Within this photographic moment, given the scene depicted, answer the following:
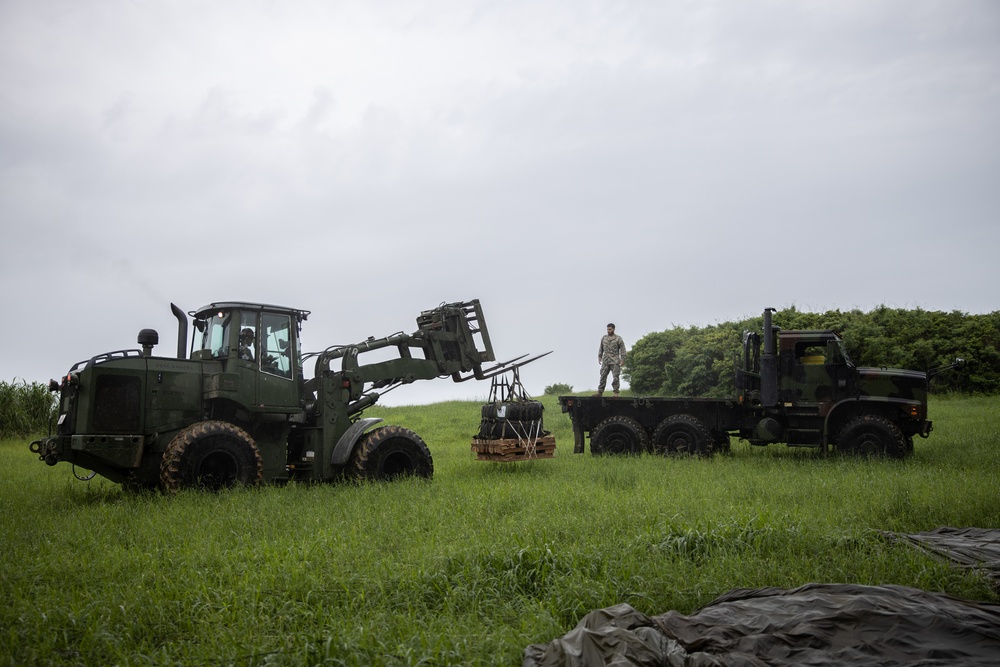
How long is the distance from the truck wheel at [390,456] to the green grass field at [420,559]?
60 cm

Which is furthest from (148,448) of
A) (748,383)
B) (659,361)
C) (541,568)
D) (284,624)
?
(659,361)

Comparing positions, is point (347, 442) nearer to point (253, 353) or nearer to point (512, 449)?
point (253, 353)

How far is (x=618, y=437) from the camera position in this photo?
15.9 m

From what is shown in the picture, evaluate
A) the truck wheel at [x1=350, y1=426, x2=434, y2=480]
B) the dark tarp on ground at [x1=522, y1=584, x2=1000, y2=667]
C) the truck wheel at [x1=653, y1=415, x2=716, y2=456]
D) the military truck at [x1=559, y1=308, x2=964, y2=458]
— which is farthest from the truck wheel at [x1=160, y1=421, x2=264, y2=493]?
the truck wheel at [x1=653, y1=415, x2=716, y2=456]

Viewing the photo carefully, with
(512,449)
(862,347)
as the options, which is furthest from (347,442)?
Answer: (862,347)

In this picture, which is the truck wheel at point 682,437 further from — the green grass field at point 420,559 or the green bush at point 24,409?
the green bush at point 24,409

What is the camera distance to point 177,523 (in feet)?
27.6

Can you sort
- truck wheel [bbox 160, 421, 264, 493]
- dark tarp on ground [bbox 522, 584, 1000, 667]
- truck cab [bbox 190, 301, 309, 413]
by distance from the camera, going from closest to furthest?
1. dark tarp on ground [bbox 522, 584, 1000, 667]
2. truck wheel [bbox 160, 421, 264, 493]
3. truck cab [bbox 190, 301, 309, 413]

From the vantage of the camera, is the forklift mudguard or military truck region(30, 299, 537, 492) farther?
the forklift mudguard

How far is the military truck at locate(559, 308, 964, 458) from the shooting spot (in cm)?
1373

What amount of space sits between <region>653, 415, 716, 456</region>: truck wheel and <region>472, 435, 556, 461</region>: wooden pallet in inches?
125

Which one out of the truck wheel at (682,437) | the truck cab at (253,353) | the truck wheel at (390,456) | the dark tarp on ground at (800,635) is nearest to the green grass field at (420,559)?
the dark tarp on ground at (800,635)

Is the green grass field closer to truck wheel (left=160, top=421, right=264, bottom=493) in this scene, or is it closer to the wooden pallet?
truck wheel (left=160, top=421, right=264, bottom=493)

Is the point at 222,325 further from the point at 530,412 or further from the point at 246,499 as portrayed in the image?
the point at 530,412
